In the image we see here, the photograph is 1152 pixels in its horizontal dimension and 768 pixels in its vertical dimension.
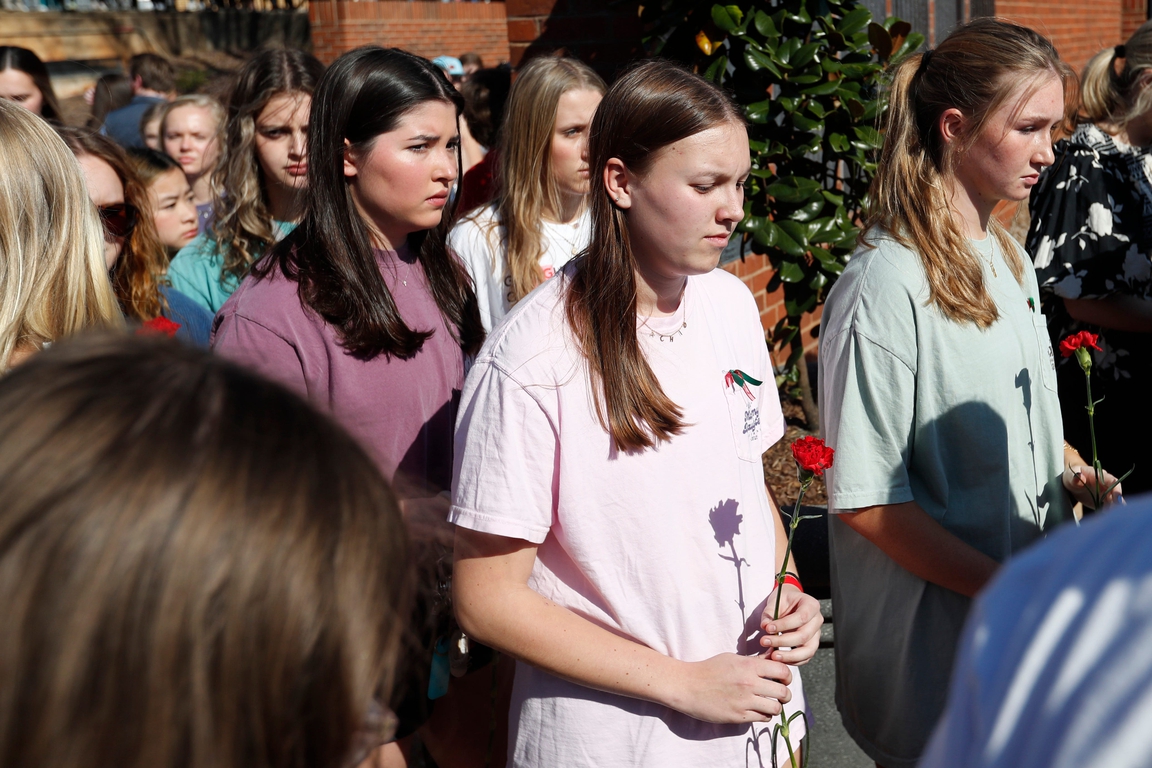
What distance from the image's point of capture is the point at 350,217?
2.31m

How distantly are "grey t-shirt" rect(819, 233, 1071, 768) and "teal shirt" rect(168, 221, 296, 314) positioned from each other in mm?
1974

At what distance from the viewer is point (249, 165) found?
3.44 m

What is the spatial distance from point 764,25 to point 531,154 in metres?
1.36

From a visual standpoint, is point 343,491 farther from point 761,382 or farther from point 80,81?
point 80,81

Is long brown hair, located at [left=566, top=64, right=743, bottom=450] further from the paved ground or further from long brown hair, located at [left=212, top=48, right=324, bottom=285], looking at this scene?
the paved ground

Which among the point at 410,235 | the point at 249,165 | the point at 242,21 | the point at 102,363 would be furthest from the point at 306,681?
the point at 242,21

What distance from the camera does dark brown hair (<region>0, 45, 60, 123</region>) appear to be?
195 inches

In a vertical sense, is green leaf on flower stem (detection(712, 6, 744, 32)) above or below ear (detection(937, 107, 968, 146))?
above

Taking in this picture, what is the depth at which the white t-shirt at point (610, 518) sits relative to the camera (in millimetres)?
1674

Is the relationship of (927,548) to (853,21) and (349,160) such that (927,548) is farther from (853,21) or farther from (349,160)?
(853,21)

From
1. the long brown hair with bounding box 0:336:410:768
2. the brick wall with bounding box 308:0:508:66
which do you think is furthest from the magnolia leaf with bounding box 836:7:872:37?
the brick wall with bounding box 308:0:508:66

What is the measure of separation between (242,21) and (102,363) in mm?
18595

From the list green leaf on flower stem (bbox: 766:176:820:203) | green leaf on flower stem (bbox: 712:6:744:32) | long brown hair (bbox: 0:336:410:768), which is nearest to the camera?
long brown hair (bbox: 0:336:410:768)

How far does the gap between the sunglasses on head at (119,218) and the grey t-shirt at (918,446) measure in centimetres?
194
